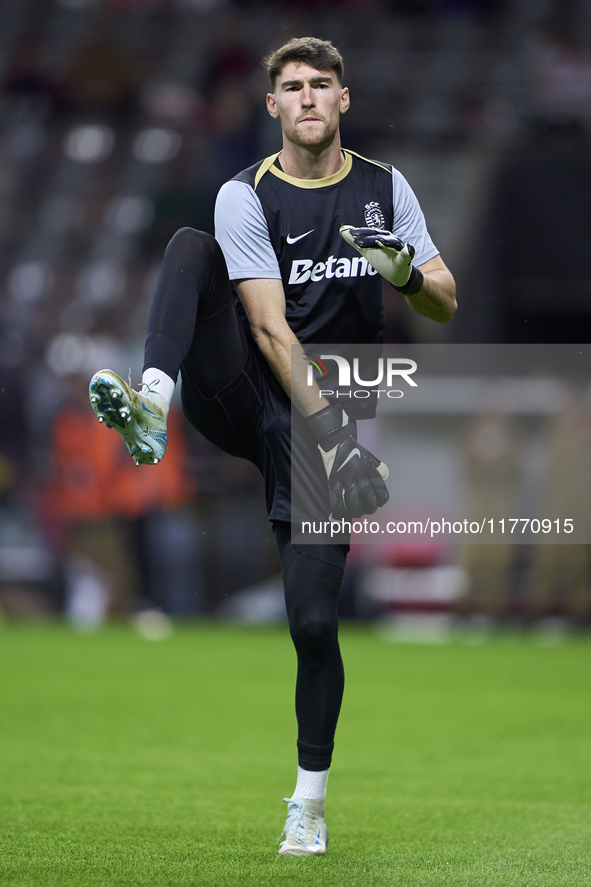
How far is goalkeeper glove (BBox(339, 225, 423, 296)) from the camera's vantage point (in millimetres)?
3115

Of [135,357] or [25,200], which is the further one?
[25,200]

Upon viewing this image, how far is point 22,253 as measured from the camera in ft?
48.1

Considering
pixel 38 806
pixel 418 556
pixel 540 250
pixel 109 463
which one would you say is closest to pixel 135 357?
pixel 109 463

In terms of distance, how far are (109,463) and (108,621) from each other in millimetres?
1273

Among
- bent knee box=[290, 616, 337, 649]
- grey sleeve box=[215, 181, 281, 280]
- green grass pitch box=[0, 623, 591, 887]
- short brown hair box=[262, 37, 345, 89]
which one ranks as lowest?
green grass pitch box=[0, 623, 591, 887]

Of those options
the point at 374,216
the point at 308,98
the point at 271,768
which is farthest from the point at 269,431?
the point at 271,768

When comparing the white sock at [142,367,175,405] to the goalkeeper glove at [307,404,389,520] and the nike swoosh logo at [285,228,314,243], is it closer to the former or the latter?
the goalkeeper glove at [307,404,389,520]

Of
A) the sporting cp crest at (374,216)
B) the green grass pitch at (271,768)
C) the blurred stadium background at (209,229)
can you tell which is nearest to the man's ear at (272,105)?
the sporting cp crest at (374,216)

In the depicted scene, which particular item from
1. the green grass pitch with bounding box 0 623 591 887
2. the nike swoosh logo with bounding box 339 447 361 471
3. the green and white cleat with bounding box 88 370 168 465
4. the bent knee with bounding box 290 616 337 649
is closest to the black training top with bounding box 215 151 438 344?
the nike swoosh logo with bounding box 339 447 361 471

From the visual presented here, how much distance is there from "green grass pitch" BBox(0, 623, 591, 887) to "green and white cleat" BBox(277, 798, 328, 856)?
5 cm

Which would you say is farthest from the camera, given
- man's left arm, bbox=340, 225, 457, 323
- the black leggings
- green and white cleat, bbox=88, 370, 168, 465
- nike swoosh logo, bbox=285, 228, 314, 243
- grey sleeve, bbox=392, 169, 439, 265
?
grey sleeve, bbox=392, 169, 439, 265

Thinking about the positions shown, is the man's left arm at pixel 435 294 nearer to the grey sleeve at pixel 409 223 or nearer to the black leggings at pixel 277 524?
the grey sleeve at pixel 409 223

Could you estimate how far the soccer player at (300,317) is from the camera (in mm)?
3273

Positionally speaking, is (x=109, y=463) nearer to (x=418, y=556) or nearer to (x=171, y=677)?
(x=418, y=556)
